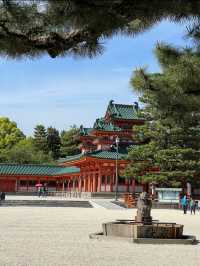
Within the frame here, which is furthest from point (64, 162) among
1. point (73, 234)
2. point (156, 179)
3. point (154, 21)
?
point (154, 21)

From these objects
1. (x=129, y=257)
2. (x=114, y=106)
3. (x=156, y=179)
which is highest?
(x=114, y=106)

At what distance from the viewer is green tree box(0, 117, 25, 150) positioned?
91.9m

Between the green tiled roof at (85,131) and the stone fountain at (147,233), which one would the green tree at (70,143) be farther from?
the stone fountain at (147,233)

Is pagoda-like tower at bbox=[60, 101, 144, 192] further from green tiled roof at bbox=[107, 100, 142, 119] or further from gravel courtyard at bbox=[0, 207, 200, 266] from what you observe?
gravel courtyard at bbox=[0, 207, 200, 266]

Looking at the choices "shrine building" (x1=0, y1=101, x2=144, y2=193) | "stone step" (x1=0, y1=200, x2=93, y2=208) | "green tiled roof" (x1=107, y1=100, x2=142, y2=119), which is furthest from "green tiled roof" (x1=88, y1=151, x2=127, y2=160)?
"stone step" (x1=0, y1=200, x2=93, y2=208)

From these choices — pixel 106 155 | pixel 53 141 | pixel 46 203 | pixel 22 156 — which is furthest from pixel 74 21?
pixel 53 141

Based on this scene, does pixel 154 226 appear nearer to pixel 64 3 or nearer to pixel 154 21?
pixel 154 21

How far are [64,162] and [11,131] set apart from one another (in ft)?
118

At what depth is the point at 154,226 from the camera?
47.6ft

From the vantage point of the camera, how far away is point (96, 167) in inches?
2057

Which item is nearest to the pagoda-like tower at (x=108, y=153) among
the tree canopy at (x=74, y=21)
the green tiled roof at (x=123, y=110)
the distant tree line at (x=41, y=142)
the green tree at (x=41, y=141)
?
the green tiled roof at (x=123, y=110)

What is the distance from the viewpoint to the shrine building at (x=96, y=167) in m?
51.0

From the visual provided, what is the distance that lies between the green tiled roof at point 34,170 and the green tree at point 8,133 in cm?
2880

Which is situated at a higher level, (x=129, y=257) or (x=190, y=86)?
(x=190, y=86)
